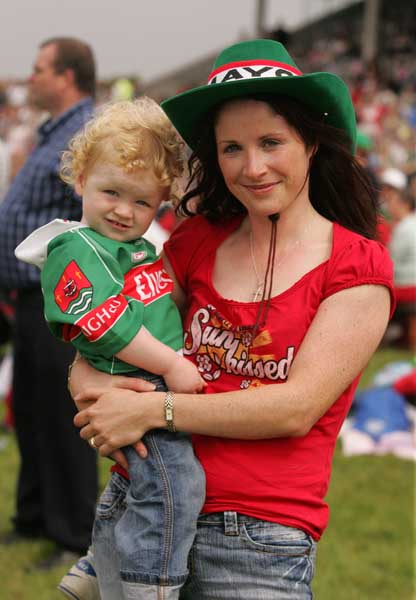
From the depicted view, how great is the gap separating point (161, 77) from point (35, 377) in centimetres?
2908

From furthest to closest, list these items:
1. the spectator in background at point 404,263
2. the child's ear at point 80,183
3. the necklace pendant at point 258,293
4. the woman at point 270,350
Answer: the spectator in background at point 404,263 < the child's ear at point 80,183 < the necklace pendant at point 258,293 < the woman at point 270,350

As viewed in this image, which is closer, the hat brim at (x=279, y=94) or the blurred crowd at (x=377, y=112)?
the hat brim at (x=279, y=94)

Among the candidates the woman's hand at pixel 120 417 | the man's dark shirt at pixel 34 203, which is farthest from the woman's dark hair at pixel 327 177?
the man's dark shirt at pixel 34 203

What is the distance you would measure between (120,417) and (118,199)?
503mm

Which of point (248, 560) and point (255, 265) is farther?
point (255, 265)

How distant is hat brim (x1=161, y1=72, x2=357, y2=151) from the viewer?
6.26ft

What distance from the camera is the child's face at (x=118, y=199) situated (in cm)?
203

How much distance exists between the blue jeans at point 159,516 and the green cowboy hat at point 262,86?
75 centimetres

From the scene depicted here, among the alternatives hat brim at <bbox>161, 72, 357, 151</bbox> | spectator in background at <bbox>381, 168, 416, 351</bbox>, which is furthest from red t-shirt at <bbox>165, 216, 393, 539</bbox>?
spectator in background at <bbox>381, 168, 416, 351</bbox>

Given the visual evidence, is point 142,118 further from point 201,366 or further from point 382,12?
point 382,12

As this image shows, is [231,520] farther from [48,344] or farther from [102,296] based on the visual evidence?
[48,344]

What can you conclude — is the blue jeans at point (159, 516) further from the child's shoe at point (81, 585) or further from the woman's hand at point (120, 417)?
the child's shoe at point (81, 585)

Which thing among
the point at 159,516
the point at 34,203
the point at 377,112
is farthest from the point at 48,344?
the point at 377,112

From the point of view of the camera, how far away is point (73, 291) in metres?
1.92
